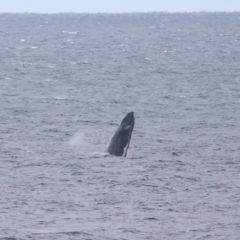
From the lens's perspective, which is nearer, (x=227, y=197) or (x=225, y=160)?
(x=227, y=197)

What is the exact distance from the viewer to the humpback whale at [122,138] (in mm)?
23906

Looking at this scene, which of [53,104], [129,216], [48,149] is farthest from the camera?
[53,104]

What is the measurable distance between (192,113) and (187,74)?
57.5 ft

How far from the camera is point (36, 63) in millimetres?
61688

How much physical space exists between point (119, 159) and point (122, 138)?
1.90 ft

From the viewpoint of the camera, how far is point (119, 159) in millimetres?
24375

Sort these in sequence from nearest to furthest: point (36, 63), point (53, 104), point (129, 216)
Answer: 1. point (129, 216)
2. point (53, 104)
3. point (36, 63)

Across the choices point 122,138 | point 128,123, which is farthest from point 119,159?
point 128,123

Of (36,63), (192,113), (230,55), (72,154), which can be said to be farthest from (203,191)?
(230,55)

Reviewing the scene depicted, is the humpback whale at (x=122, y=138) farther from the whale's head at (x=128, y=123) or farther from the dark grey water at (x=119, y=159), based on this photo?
the dark grey water at (x=119, y=159)

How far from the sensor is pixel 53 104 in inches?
1473

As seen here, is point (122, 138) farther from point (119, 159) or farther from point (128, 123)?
point (119, 159)

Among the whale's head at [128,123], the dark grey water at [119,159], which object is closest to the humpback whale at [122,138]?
the whale's head at [128,123]

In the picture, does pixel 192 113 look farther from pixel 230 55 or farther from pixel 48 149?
pixel 230 55
